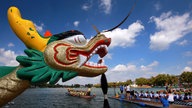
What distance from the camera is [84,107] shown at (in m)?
28.3

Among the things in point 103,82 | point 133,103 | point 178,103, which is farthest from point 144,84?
point 103,82

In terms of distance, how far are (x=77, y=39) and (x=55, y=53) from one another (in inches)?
23.0

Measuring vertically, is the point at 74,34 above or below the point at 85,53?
above

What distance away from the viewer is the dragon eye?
438 centimetres

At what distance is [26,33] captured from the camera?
425 cm

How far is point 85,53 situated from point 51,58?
0.72m

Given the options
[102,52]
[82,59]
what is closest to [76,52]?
[82,59]

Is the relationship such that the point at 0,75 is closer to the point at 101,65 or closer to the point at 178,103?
the point at 101,65

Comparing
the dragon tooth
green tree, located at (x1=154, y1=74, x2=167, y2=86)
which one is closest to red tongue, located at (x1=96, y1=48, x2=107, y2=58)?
the dragon tooth

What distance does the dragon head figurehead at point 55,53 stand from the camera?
4.10 metres

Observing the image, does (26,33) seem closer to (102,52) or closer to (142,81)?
(102,52)

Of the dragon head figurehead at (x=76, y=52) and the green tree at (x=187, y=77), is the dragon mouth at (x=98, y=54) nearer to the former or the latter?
the dragon head figurehead at (x=76, y=52)

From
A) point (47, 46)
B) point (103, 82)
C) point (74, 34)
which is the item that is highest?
point (74, 34)

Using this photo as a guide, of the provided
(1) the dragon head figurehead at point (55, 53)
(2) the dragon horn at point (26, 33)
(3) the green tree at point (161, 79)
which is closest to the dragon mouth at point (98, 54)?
(1) the dragon head figurehead at point (55, 53)
